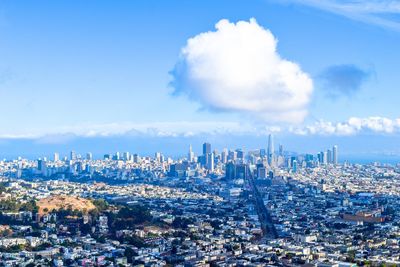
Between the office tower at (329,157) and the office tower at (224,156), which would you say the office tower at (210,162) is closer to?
the office tower at (224,156)

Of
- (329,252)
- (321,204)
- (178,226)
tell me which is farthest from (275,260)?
(321,204)

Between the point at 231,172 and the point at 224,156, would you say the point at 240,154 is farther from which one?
the point at 231,172

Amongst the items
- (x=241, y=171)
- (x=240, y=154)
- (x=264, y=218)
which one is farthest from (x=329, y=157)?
(x=264, y=218)

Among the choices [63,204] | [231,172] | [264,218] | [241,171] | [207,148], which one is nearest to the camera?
[63,204]

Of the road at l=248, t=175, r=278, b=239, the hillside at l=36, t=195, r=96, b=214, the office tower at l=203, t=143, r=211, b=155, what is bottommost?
the road at l=248, t=175, r=278, b=239

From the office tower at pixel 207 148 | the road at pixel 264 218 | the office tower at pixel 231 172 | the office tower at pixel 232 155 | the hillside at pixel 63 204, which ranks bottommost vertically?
the road at pixel 264 218

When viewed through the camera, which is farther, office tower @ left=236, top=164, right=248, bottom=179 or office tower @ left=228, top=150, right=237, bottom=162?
office tower @ left=228, top=150, right=237, bottom=162

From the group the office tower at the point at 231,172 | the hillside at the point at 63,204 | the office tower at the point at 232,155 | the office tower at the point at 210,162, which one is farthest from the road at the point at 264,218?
the office tower at the point at 232,155

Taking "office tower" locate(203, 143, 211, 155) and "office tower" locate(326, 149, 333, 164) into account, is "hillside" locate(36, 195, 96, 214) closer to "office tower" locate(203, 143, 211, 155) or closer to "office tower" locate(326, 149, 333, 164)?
"office tower" locate(203, 143, 211, 155)

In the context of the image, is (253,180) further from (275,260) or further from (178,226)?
(275,260)

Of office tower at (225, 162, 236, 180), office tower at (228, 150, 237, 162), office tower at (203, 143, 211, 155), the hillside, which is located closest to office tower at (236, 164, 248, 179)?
office tower at (225, 162, 236, 180)

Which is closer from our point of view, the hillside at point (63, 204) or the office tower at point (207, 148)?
the hillside at point (63, 204)
